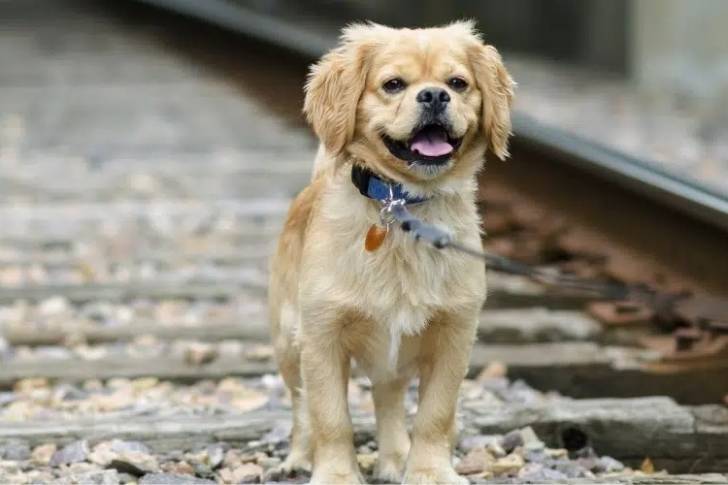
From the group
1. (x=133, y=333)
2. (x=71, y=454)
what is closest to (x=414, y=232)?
(x=71, y=454)

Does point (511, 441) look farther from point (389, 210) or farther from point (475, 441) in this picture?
point (389, 210)

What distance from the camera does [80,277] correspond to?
670 centimetres

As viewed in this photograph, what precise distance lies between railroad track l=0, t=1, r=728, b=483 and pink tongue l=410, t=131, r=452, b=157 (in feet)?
2.92

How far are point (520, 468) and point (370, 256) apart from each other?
758mm

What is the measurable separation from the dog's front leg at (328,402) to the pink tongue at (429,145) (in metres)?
0.46

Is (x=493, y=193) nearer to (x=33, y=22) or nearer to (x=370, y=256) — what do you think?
(x=370, y=256)

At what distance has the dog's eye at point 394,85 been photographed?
11.8 feet

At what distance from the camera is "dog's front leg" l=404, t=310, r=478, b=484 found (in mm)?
3666

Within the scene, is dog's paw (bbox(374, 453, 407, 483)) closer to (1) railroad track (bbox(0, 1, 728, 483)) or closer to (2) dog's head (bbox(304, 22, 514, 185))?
(1) railroad track (bbox(0, 1, 728, 483))

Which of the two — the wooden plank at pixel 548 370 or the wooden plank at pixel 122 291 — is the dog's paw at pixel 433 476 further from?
the wooden plank at pixel 122 291

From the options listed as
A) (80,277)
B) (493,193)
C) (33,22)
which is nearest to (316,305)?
(80,277)

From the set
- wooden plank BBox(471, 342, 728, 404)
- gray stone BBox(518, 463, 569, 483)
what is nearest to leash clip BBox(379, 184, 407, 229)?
gray stone BBox(518, 463, 569, 483)

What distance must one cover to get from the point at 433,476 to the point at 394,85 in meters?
0.96

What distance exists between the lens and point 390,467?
3.98 metres
